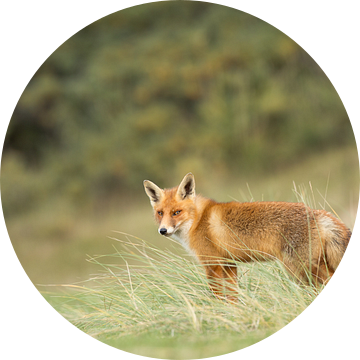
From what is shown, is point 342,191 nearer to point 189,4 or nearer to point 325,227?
point 325,227

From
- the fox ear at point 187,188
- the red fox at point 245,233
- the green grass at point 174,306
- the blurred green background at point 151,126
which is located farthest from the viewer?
the blurred green background at point 151,126

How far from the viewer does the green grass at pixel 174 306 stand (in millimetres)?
2742

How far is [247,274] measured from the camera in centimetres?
335

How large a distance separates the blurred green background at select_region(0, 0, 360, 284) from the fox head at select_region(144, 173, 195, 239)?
0.41 meters

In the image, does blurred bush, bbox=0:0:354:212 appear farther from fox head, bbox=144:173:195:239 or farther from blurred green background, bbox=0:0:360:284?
fox head, bbox=144:173:195:239

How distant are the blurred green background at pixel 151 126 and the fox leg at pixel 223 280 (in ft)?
2.80

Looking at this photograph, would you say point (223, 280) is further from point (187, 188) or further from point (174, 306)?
point (187, 188)

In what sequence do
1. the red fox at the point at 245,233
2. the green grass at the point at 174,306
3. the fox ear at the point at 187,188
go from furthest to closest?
1. the fox ear at the point at 187,188
2. the red fox at the point at 245,233
3. the green grass at the point at 174,306

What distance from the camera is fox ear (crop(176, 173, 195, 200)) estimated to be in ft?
10.5

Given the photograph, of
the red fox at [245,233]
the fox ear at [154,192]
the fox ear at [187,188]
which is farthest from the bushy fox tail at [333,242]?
the fox ear at [154,192]

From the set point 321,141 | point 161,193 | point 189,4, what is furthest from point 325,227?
point 189,4

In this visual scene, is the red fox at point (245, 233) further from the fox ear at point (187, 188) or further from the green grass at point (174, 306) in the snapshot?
the green grass at point (174, 306)

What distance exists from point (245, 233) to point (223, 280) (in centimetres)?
44

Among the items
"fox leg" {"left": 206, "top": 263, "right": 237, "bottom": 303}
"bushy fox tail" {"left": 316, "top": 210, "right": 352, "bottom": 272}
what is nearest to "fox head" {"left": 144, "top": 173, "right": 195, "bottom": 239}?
"fox leg" {"left": 206, "top": 263, "right": 237, "bottom": 303}
